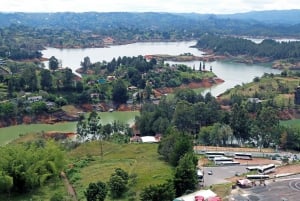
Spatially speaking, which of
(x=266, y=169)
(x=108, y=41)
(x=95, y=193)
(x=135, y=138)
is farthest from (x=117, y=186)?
(x=108, y=41)

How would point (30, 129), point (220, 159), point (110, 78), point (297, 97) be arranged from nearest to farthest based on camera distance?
point (220, 159) < point (30, 129) < point (297, 97) < point (110, 78)

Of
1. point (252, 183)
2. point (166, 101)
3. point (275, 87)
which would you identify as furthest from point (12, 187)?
point (275, 87)

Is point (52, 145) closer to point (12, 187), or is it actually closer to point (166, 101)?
point (12, 187)

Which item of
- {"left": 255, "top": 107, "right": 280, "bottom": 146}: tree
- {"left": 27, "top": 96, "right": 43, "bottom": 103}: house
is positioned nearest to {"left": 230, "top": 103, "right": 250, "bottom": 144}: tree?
{"left": 255, "top": 107, "right": 280, "bottom": 146}: tree

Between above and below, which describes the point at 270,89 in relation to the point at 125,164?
below

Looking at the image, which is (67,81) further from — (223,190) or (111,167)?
(223,190)

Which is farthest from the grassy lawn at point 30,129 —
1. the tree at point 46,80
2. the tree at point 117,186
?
the tree at point 117,186

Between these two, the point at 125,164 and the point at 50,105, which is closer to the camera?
the point at 125,164

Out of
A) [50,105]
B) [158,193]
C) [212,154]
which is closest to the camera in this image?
[158,193]
